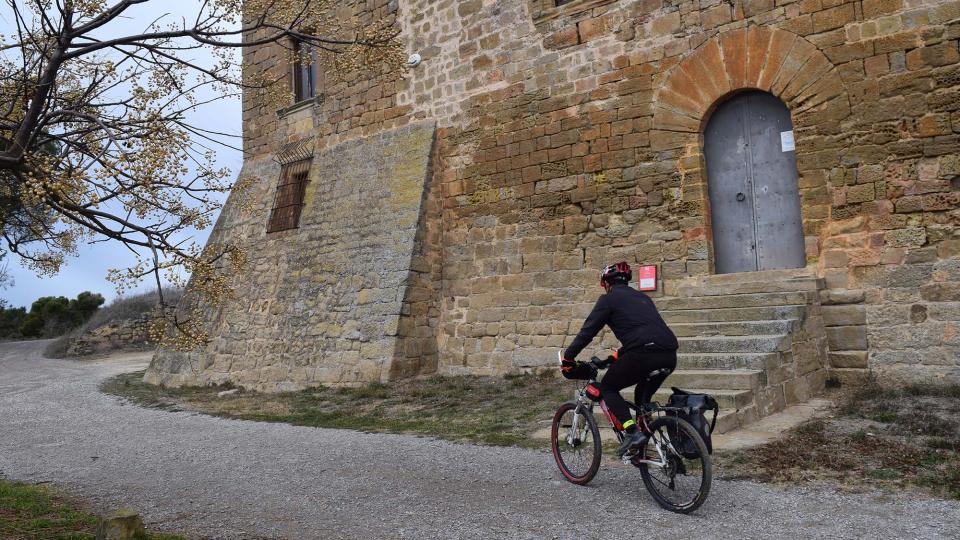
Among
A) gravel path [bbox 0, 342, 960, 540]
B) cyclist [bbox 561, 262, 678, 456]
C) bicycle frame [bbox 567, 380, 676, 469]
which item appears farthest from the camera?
cyclist [bbox 561, 262, 678, 456]

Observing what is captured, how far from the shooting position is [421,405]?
27.2 ft

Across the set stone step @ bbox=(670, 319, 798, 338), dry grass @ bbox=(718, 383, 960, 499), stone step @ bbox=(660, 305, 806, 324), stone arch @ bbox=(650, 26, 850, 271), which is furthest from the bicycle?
stone arch @ bbox=(650, 26, 850, 271)

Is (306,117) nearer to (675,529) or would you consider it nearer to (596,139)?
(596,139)

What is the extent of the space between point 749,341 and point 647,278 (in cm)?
209

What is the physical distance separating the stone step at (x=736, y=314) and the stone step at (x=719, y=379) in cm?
110

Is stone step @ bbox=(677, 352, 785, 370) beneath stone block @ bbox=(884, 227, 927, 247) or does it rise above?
beneath

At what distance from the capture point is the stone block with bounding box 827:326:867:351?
23.3 feet

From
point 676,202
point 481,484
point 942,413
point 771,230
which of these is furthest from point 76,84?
point 942,413

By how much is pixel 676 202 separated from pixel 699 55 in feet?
5.76

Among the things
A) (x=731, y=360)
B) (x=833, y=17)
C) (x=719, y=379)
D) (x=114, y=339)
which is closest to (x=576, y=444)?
(x=719, y=379)

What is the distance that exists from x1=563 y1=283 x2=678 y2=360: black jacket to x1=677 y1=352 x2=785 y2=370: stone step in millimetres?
2223

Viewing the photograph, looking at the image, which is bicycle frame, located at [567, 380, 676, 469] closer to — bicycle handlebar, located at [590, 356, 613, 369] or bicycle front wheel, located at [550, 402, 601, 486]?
bicycle front wheel, located at [550, 402, 601, 486]

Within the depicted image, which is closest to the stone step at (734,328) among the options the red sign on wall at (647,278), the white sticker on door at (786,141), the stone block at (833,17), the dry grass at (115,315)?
the red sign on wall at (647,278)

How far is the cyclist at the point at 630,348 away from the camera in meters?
4.28
